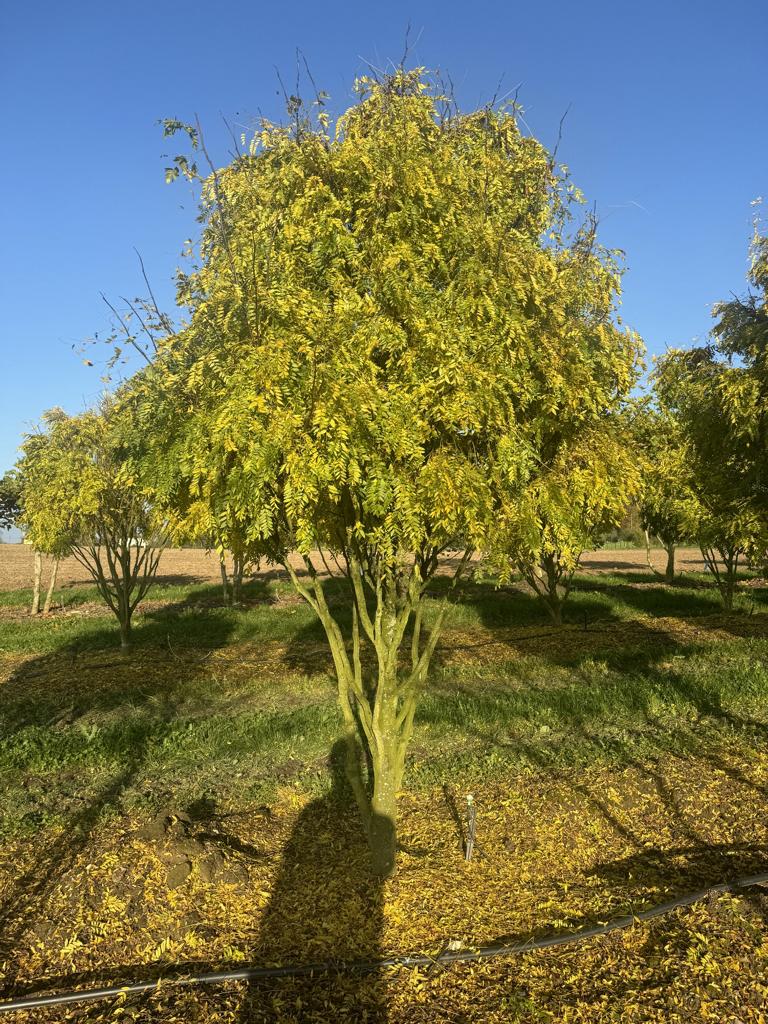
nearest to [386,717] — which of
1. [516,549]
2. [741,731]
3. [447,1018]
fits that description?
[516,549]

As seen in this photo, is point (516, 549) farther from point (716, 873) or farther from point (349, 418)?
point (716, 873)

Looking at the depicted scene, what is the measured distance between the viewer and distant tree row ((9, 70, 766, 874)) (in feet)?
16.4

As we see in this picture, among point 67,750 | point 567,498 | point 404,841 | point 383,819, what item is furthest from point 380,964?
point 67,750

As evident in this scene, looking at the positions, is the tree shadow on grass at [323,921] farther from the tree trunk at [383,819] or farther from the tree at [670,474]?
the tree at [670,474]

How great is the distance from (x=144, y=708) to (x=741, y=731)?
9.27 meters

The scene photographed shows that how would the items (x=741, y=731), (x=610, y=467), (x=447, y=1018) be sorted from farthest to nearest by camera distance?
1. (x=741, y=731)
2. (x=610, y=467)
3. (x=447, y=1018)

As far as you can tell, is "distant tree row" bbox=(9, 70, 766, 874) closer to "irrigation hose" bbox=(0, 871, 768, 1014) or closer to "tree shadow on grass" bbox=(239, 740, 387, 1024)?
"tree shadow on grass" bbox=(239, 740, 387, 1024)

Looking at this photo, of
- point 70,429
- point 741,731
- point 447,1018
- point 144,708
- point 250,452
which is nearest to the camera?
point 447,1018

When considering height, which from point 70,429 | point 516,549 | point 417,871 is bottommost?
point 417,871

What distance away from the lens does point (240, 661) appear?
15.1 meters

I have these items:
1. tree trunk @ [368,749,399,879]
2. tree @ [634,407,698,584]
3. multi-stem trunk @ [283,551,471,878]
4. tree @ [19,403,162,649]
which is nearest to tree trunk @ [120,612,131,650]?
tree @ [19,403,162,649]

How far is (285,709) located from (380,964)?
675 centimetres

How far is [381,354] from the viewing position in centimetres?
571

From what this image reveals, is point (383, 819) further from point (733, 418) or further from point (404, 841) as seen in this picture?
point (733, 418)
